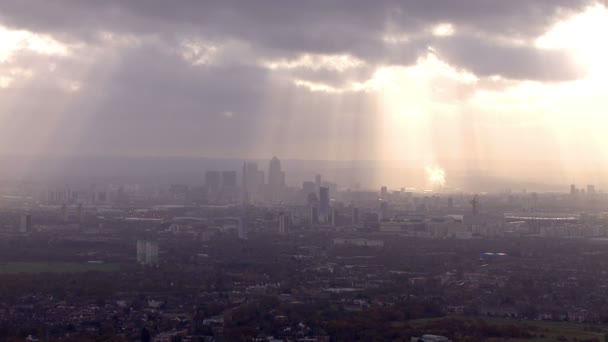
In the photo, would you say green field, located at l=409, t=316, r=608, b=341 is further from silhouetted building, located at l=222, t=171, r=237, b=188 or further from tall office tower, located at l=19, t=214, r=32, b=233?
silhouetted building, located at l=222, t=171, r=237, b=188

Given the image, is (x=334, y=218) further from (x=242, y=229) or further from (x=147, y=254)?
(x=147, y=254)

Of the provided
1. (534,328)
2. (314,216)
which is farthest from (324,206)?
(534,328)

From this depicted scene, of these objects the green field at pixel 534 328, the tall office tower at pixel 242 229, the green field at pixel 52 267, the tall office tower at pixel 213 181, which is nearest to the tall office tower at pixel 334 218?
the tall office tower at pixel 242 229

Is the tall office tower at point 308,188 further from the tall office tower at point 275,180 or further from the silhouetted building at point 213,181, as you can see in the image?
the silhouetted building at point 213,181

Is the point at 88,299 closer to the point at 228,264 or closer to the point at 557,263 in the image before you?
the point at 228,264

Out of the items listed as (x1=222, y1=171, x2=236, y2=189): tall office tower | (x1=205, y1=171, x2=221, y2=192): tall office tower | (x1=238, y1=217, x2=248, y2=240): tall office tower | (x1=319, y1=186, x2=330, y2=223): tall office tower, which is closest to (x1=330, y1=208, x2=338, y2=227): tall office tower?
(x1=319, y1=186, x2=330, y2=223): tall office tower

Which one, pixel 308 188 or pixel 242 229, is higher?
pixel 308 188
